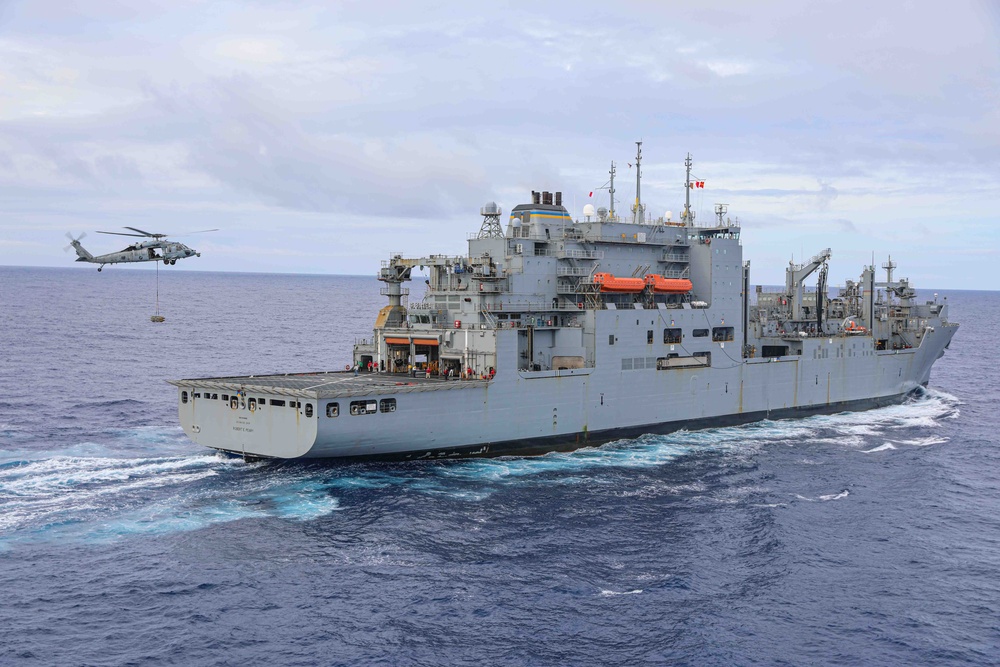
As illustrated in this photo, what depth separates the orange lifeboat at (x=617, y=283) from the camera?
44.0m

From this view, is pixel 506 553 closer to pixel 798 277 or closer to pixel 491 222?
pixel 491 222

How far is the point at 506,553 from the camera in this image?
2794 cm

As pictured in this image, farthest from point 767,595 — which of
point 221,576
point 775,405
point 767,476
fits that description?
point 775,405

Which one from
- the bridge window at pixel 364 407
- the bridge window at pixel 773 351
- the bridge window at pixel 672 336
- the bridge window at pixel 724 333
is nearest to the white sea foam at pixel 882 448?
Answer: the bridge window at pixel 724 333

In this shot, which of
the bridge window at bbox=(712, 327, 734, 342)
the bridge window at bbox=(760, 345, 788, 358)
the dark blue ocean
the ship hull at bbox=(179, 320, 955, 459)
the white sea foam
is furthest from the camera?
the bridge window at bbox=(760, 345, 788, 358)

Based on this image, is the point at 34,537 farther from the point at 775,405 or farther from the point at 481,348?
the point at 775,405

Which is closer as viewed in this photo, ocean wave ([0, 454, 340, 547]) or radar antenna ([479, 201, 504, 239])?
ocean wave ([0, 454, 340, 547])

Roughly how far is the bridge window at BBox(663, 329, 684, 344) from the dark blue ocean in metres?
5.25

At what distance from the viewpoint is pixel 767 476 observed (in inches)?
1511

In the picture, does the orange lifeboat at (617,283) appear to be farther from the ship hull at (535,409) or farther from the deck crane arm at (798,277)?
the deck crane arm at (798,277)

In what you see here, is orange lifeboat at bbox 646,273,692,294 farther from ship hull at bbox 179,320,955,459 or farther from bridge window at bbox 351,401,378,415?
bridge window at bbox 351,401,378,415

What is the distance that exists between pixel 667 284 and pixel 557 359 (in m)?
8.21

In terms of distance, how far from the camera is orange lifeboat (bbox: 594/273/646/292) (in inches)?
1731

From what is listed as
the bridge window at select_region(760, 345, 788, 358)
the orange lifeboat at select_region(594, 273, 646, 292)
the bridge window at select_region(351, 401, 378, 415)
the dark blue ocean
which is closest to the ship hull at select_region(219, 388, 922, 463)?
the dark blue ocean
